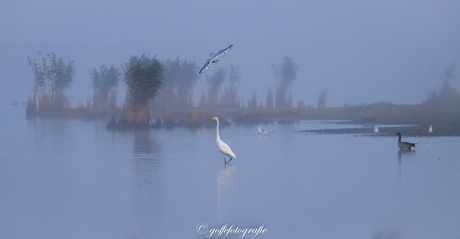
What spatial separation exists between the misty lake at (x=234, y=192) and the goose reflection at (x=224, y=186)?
18mm

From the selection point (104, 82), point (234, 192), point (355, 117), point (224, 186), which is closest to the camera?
point (234, 192)

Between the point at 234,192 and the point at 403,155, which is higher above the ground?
the point at 403,155

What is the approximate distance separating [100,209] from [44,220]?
0.88 meters

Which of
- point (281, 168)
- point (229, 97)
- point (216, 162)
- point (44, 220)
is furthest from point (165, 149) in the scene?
point (229, 97)

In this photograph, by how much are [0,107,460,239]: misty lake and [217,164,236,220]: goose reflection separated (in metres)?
0.02

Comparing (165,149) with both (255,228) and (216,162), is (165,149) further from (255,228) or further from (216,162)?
(255,228)

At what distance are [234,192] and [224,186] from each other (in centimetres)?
65

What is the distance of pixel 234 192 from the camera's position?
11133mm

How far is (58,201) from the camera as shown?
1069 cm

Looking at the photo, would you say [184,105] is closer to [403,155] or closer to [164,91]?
[164,91]

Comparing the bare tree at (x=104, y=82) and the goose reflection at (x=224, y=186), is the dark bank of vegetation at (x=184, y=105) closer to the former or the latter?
the bare tree at (x=104, y=82)

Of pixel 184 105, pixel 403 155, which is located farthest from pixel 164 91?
pixel 403 155

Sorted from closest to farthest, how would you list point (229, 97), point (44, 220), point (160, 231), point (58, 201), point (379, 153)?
point (160, 231) → point (44, 220) → point (58, 201) → point (379, 153) → point (229, 97)

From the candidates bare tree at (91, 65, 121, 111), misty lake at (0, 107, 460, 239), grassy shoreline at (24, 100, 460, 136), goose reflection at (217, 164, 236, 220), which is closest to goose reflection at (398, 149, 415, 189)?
misty lake at (0, 107, 460, 239)
